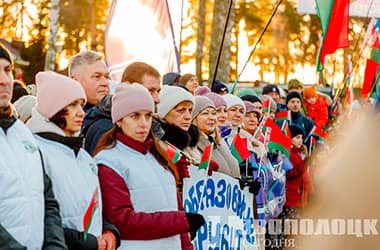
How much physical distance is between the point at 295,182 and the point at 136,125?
21.3 feet

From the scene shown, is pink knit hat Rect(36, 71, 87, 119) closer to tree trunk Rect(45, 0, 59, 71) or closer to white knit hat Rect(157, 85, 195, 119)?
white knit hat Rect(157, 85, 195, 119)

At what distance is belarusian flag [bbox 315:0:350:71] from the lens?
47.5 feet

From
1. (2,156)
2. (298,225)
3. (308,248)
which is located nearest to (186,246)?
(2,156)

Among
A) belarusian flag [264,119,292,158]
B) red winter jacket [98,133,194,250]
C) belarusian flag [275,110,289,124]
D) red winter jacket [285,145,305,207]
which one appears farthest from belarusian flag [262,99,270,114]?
red winter jacket [98,133,194,250]

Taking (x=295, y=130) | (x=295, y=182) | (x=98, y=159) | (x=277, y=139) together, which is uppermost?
(x=98, y=159)

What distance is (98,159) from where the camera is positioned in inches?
244

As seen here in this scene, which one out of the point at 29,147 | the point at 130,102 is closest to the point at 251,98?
the point at 130,102

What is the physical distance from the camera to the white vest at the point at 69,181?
5391mm

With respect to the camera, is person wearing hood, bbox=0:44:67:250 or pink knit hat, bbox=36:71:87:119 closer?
person wearing hood, bbox=0:44:67:250

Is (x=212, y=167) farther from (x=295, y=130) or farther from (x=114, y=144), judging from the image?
(x=295, y=130)

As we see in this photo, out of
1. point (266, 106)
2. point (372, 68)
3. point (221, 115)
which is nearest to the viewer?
point (221, 115)

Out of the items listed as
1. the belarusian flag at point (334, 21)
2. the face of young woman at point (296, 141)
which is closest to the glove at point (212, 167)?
the face of young woman at point (296, 141)

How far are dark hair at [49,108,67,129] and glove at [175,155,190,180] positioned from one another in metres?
1.75

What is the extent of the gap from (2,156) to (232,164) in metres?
3.94
